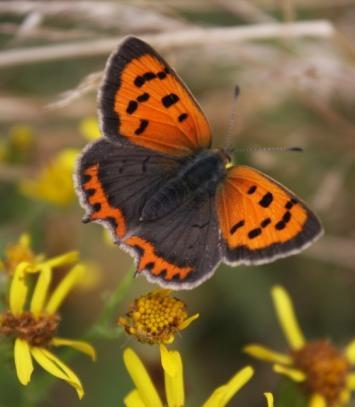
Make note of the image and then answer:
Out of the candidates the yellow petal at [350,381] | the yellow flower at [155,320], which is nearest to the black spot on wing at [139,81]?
the yellow flower at [155,320]

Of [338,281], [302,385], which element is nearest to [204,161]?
[302,385]

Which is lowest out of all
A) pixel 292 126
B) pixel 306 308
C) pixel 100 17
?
pixel 306 308

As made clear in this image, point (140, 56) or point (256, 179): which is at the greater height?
point (140, 56)

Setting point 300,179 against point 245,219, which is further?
point 300,179

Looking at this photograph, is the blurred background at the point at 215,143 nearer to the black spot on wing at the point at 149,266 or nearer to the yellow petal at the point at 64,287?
the yellow petal at the point at 64,287

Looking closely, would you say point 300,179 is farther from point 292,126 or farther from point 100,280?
point 100,280

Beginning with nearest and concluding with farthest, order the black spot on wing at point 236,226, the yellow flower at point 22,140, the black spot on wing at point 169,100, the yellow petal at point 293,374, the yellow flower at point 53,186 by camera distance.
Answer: the black spot on wing at point 236,226 → the black spot on wing at point 169,100 → the yellow petal at point 293,374 → the yellow flower at point 53,186 → the yellow flower at point 22,140
